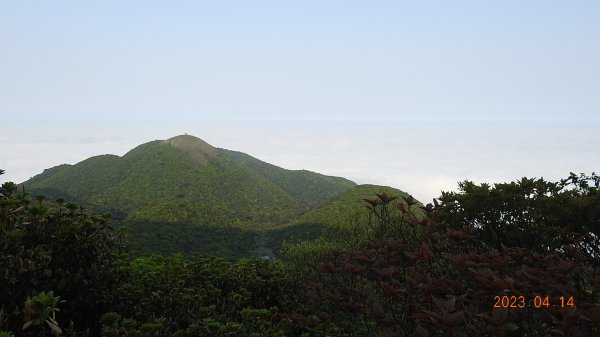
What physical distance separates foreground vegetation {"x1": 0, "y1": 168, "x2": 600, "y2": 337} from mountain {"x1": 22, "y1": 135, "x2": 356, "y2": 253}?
26.6 metres

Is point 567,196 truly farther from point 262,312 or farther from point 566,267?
point 262,312

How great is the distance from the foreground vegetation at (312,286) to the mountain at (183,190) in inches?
1047

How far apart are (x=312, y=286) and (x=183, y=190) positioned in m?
58.7

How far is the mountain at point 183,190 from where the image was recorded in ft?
138

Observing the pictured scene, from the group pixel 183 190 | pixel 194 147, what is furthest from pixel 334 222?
pixel 194 147

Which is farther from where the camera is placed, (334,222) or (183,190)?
(183,190)

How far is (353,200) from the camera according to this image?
4591 centimetres

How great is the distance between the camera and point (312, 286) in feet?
18.5

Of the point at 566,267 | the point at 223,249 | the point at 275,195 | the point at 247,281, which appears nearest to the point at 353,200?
the point at 223,249

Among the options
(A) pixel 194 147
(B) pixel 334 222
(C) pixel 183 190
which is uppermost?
(A) pixel 194 147

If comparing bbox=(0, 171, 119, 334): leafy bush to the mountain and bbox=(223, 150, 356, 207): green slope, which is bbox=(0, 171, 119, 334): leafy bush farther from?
bbox=(223, 150, 356, 207): green slope
